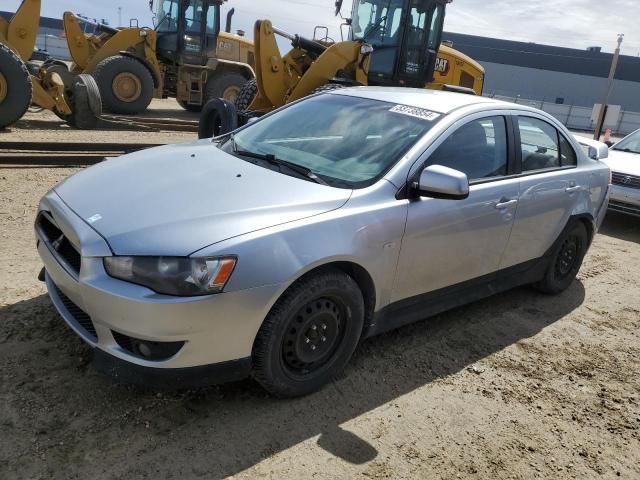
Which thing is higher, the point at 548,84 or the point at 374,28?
the point at 548,84

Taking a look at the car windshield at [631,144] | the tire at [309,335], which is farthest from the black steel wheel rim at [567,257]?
the car windshield at [631,144]

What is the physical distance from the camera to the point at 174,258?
97.1 inches

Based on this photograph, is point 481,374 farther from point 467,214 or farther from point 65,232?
point 65,232

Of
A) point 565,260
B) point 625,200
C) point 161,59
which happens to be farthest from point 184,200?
point 161,59

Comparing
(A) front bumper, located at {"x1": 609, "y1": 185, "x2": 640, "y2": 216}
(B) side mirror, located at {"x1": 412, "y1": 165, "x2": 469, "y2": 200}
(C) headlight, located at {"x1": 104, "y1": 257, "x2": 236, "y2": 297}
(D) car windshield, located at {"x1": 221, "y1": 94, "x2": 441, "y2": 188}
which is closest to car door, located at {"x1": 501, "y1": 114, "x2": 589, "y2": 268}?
(D) car windshield, located at {"x1": 221, "y1": 94, "x2": 441, "y2": 188}

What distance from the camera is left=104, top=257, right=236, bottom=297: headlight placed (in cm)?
245

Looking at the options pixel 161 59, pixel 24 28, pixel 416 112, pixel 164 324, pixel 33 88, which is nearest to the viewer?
pixel 164 324

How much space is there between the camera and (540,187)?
4.14 metres

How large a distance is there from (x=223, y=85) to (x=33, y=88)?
590 centimetres

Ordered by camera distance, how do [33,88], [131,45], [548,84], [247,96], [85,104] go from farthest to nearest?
[548,84] → [131,45] → [247,96] → [85,104] → [33,88]

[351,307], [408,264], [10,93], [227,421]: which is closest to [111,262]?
[227,421]

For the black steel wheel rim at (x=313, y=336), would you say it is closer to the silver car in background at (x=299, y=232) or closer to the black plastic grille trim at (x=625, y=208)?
the silver car in background at (x=299, y=232)

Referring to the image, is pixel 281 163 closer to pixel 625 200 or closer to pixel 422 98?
pixel 422 98

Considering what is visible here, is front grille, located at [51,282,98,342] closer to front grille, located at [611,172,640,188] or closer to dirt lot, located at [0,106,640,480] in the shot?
dirt lot, located at [0,106,640,480]
